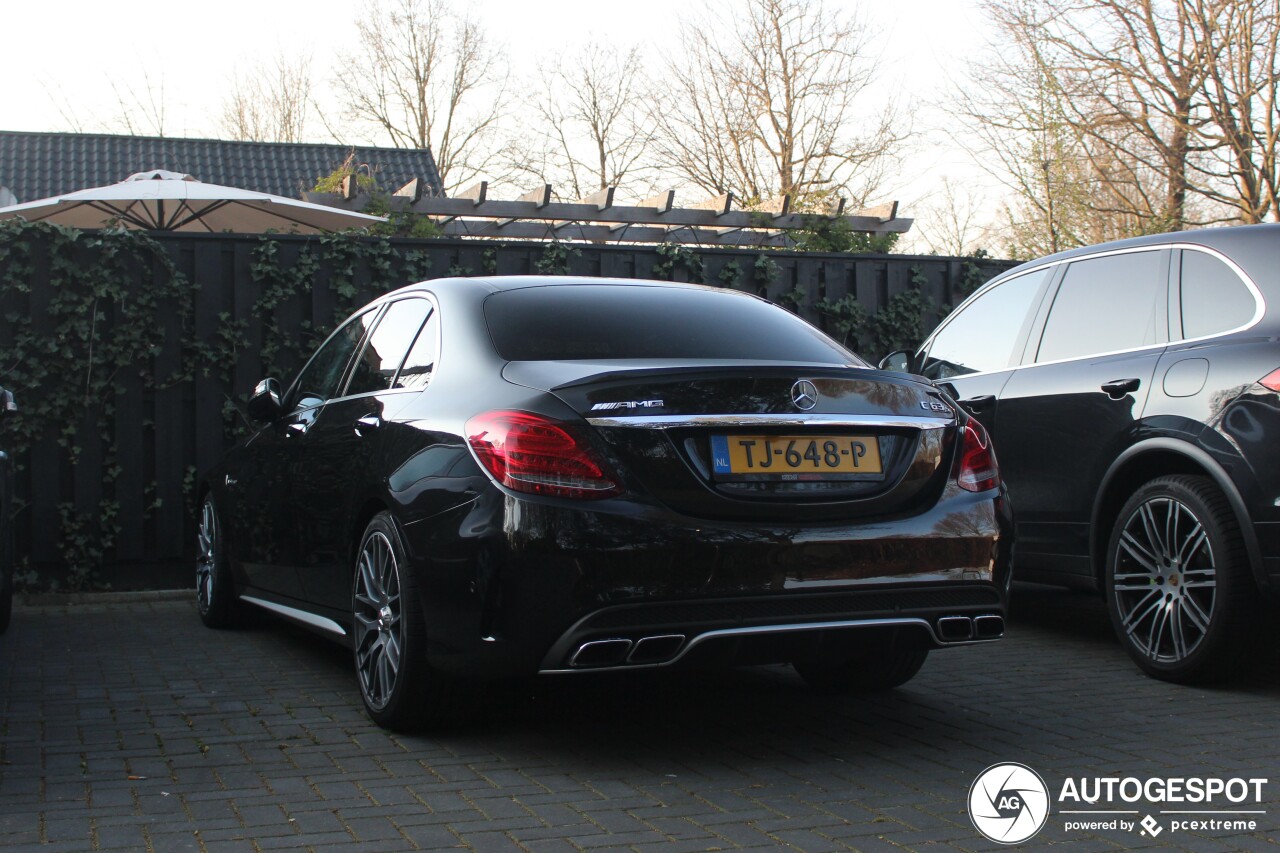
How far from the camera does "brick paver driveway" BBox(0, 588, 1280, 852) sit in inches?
134

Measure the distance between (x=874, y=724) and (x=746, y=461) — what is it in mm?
1311

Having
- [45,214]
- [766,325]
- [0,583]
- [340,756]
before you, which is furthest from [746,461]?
[45,214]

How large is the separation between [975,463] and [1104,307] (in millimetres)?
2035

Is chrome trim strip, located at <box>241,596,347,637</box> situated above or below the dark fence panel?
below

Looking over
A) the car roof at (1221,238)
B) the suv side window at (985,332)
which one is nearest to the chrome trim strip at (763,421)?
the car roof at (1221,238)

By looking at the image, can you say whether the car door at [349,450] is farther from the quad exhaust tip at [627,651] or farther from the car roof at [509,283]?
the quad exhaust tip at [627,651]

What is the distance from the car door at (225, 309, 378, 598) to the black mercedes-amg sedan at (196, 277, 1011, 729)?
2.76ft

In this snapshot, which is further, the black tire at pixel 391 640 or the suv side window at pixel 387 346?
the suv side window at pixel 387 346

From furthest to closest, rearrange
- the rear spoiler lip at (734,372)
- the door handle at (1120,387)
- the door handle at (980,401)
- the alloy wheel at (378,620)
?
the door handle at (980,401)
the door handle at (1120,387)
the alloy wheel at (378,620)
the rear spoiler lip at (734,372)

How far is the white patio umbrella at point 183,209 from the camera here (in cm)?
1116

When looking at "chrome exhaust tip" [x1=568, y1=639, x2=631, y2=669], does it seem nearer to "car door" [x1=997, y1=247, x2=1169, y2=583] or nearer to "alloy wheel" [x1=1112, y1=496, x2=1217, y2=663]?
"alloy wheel" [x1=1112, y1=496, x2=1217, y2=663]

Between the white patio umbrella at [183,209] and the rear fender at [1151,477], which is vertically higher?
the white patio umbrella at [183,209]

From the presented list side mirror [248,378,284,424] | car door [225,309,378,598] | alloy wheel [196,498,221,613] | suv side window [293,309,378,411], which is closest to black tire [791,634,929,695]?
car door [225,309,378,598]

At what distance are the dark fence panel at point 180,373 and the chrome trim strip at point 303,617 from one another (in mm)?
2257
